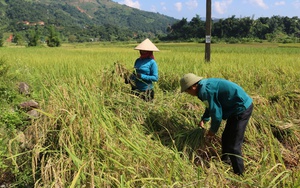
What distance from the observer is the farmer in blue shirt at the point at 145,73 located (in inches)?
128

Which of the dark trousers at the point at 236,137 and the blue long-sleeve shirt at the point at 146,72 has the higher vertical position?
the blue long-sleeve shirt at the point at 146,72

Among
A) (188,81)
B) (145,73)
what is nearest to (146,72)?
(145,73)

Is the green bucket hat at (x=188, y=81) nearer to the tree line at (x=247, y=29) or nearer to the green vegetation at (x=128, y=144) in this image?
the green vegetation at (x=128, y=144)

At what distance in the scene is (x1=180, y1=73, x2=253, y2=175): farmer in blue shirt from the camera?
2209 millimetres

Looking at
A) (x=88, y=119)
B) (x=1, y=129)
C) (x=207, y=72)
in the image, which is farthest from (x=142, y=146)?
(x=207, y=72)

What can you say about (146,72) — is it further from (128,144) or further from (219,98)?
(128,144)

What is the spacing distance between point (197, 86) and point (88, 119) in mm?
909

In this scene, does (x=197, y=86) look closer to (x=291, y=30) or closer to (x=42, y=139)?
(x=42, y=139)

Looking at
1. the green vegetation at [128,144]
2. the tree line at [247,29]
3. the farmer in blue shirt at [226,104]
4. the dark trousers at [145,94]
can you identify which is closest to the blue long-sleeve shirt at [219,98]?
the farmer in blue shirt at [226,104]

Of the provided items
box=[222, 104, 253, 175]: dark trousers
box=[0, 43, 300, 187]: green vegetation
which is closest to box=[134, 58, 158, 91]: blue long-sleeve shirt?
box=[0, 43, 300, 187]: green vegetation

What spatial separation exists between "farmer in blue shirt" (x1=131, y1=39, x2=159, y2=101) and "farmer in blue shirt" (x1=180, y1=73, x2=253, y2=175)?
1008mm

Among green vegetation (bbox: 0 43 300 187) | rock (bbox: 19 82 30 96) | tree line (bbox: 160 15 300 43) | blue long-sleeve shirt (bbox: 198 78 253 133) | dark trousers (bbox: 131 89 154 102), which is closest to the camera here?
green vegetation (bbox: 0 43 300 187)

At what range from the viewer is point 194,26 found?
5575 centimetres

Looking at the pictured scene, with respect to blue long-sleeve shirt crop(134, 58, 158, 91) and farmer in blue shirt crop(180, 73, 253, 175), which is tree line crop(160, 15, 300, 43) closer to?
blue long-sleeve shirt crop(134, 58, 158, 91)
